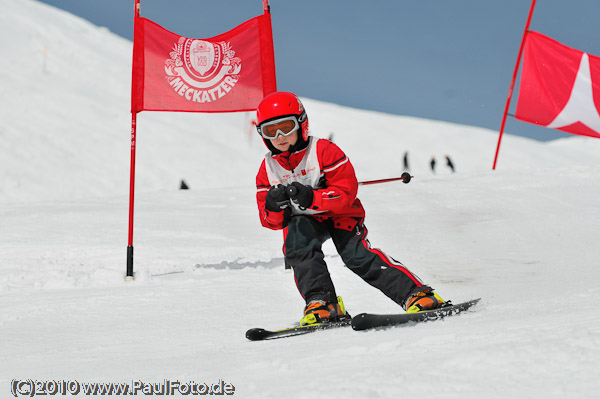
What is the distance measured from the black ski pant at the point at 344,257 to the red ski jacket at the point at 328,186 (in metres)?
0.07

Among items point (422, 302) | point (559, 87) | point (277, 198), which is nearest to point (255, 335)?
point (277, 198)

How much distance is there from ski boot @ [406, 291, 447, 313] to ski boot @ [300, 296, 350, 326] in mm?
353

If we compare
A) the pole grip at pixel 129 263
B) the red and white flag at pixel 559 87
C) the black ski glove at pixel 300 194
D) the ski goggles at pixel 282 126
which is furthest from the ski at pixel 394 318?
the red and white flag at pixel 559 87

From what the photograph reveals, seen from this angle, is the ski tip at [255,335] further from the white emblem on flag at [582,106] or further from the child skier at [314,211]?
the white emblem on flag at [582,106]

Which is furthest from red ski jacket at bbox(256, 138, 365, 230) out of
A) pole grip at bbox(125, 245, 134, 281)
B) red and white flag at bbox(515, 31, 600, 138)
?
red and white flag at bbox(515, 31, 600, 138)

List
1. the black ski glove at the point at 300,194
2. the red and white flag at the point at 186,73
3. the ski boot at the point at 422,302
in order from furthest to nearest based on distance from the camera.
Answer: the red and white flag at the point at 186,73 → the black ski glove at the point at 300,194 → the ski boot at the point at 422,302

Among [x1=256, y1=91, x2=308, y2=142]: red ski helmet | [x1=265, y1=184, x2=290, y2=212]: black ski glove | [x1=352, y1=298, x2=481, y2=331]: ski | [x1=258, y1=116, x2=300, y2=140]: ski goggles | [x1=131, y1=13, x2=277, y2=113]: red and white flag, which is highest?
[x1=131, y1=13, x2=277, y2=113]: red and white flag

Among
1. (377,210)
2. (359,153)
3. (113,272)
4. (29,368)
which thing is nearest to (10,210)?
(113,272)

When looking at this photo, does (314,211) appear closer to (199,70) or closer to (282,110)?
(282,110)

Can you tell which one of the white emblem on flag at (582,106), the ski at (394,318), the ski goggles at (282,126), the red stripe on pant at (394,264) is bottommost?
the ski at (394,318)

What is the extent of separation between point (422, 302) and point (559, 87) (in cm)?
951

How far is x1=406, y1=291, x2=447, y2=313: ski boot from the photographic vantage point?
2.96 metres

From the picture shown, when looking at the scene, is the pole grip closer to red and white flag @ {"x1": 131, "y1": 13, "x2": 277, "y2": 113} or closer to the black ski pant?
red and white flag @ {"x1": 131, "y1": 13, "x2": 277, "y2": 113}

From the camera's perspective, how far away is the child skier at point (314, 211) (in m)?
3.12
